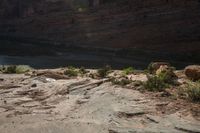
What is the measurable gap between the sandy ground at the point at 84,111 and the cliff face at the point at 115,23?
137 feet

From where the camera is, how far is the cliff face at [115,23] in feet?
192

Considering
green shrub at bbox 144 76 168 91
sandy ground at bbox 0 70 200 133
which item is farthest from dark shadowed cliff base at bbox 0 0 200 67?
green shrub at bbox 144 76 168 91

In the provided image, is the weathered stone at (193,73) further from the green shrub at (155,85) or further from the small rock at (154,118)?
the small rock at (154,118)

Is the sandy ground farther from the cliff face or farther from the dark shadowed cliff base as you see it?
the cliff face

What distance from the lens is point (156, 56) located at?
55.9m

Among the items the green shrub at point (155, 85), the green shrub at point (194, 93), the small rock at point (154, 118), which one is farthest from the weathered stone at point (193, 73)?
the small rock at point (154, 118)

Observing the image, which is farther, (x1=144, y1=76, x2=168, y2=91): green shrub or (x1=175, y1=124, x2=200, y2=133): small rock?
(x1=144, y1=76, x2=168, y2=91): green shrub

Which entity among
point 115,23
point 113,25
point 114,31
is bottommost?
point 114,31

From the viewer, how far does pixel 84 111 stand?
1305 cm

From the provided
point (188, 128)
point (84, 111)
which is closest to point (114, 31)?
point (84, 111)

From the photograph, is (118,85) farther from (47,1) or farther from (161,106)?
(47,1)

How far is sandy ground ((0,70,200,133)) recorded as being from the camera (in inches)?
441

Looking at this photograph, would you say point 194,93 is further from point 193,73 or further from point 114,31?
point 114,31

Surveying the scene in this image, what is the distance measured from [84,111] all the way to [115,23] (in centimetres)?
5173
